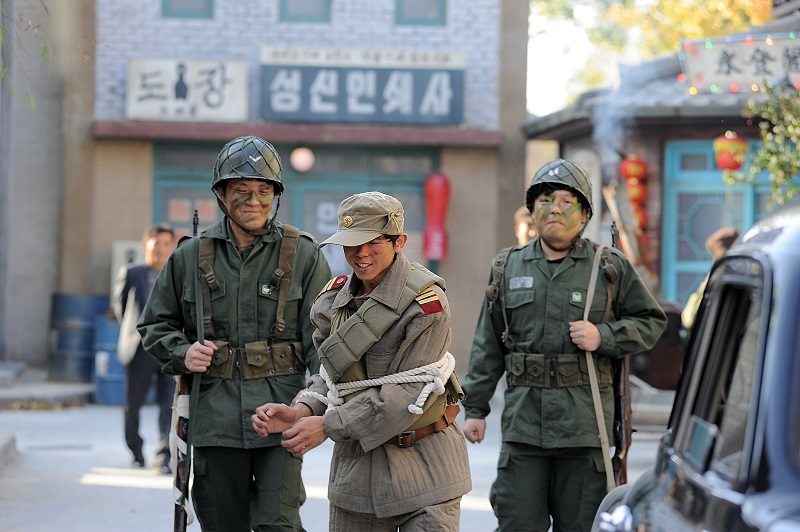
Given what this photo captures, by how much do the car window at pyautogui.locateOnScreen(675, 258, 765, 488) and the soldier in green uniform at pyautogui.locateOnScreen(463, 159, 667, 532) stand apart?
2.35 metres

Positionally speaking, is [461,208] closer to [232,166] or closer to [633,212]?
[633,212]

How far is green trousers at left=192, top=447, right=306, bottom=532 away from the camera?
5348 mm

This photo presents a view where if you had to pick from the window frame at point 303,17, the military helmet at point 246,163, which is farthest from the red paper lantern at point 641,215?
the military helmet at point 246,163

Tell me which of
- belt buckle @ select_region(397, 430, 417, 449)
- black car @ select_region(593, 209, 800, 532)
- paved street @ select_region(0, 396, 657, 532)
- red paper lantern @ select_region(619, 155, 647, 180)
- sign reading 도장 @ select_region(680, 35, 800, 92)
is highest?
sign reading 도장 @ select_region(680, 35, 800, 92)

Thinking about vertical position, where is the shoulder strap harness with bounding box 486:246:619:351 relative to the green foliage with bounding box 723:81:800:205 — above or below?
below

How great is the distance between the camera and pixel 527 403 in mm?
5637

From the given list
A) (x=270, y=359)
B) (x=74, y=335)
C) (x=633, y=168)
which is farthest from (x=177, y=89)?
(x=270, y=359)

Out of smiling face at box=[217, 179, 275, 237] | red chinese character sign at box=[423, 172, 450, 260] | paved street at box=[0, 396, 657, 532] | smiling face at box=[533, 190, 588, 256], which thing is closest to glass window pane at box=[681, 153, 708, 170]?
red chinese character sign at box=[423, 172, 450, 260]

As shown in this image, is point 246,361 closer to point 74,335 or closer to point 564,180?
point 564,180

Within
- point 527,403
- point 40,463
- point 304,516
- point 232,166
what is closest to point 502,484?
point 527,403

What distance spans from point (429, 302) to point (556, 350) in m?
1.41

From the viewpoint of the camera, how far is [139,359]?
33.8 feet

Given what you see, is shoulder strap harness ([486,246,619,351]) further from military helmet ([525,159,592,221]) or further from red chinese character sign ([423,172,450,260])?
red chinese character sign ([423,172,450,260])

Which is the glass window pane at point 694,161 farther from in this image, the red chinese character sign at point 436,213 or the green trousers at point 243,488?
the green trousers at point 243,488
